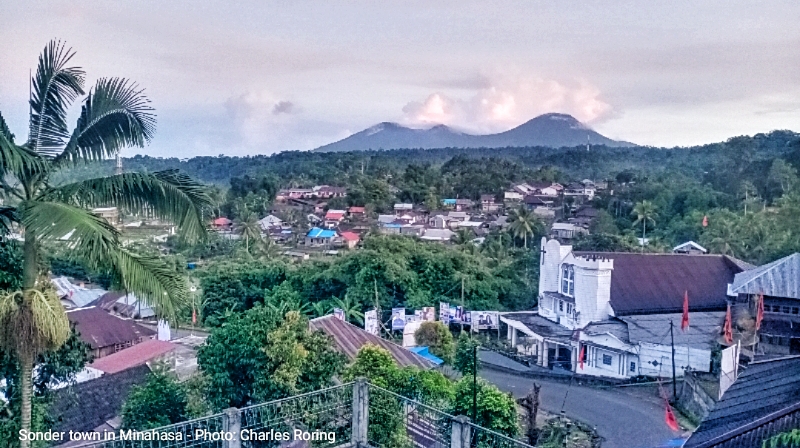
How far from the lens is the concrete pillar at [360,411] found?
5.20m

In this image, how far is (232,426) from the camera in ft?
14.5

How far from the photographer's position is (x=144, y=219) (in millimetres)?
4172

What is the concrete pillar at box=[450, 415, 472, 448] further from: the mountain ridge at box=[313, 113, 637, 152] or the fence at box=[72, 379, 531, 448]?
the mountain ridge at box=[313, 113, 637, 152]

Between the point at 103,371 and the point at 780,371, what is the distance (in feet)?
33.5

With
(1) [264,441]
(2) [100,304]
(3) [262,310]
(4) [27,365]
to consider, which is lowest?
(2) [100,304]

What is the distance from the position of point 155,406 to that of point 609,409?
8148mm

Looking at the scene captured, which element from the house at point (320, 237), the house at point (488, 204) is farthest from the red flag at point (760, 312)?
the house at point (488, 204)

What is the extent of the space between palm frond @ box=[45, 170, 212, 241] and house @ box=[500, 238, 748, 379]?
11.9 metres

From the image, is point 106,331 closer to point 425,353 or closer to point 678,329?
point 425,353

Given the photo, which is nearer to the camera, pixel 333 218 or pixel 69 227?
pixel 69 227

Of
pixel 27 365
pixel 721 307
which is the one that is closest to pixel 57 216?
pixel 27 365

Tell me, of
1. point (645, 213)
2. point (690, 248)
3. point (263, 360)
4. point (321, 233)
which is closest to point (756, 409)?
point (263, 360)

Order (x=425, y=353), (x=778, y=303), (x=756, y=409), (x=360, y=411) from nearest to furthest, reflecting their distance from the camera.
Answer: (x=756, y=409) → (x=360, y=411) → (x=778, y=303) → (x=425, y=353)

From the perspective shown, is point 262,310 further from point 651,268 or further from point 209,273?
point 209,273
